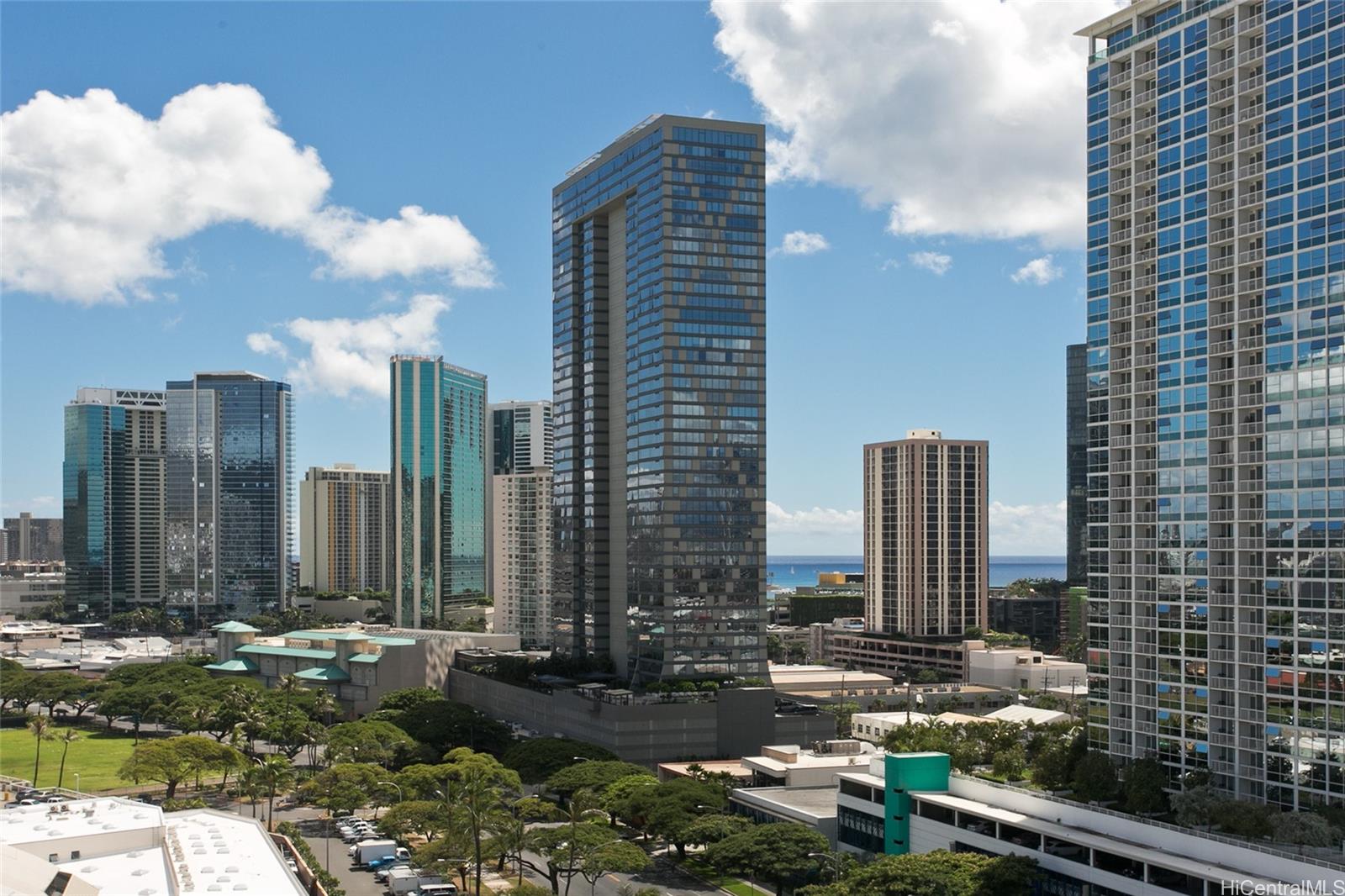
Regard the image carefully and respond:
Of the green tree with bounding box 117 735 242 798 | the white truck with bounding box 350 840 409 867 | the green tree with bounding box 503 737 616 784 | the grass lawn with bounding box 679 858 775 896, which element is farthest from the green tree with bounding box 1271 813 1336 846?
the green tree with bounding box 117 735 242 798

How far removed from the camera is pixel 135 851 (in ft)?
204

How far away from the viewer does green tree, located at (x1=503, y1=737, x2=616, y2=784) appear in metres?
97.9

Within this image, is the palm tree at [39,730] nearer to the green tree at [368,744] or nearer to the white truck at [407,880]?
the green tree at [368,744]

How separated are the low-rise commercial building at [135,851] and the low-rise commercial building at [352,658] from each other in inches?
2796

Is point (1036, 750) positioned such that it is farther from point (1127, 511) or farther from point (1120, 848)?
point (1120, 848)

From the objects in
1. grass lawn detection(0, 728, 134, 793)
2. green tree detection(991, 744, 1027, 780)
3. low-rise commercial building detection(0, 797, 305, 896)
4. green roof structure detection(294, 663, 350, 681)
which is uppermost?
low-rise commercial building detection(0, 797, 305, 896)

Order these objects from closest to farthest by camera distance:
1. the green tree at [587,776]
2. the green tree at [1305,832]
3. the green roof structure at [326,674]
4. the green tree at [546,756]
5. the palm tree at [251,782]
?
the green tree at [1305,832]
the palm tree at [251,782]
the green tree at [587,776]
the green tree at [546,756]
the green roof structure at [326,674]

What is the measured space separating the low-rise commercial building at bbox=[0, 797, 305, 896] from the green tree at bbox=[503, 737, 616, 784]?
3078 centimetres

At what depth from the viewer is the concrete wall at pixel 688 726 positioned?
107 m

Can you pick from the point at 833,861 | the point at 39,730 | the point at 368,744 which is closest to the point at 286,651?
the point at 39,730

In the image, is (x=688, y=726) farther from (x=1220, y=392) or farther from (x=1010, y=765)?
(x=1220, y=392)

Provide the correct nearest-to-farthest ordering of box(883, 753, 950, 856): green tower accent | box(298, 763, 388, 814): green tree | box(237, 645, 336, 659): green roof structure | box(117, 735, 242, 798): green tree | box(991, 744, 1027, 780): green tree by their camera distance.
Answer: box(883, 753, 950, 856): green tower accent
box(991, 744, 1027, 780): green tree
box(298, 763, 388, 814): green tree
box(117, 735, 242, 798): green tree
box(237, 645, 336, 659): green roof structure

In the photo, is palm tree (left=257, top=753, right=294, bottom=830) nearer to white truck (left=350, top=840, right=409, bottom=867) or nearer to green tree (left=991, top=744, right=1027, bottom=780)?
white truck (left=350, top=840, right=409, bottom=867)

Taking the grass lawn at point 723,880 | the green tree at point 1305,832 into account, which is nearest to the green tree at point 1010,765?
the grass lawn at point 723,880
